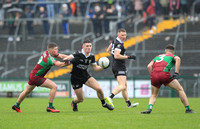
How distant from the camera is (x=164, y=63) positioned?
11.5 metres

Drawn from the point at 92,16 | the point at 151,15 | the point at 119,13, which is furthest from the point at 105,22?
the point at 151,15

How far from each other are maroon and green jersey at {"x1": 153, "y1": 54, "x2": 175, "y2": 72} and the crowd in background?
1442 centimetres

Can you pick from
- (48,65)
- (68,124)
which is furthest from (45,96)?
(68,124)

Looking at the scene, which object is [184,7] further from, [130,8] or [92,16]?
[92,16]

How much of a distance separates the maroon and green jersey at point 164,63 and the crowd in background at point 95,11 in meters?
14.4

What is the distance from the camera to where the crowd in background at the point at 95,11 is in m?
26.3

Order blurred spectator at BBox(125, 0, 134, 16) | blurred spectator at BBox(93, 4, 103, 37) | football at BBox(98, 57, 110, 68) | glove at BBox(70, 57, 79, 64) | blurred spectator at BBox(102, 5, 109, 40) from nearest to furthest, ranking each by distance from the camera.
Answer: football at BBox(98, 57, 110, 68) → glove at BBox(70, 57, 79, 64) → blurred spectator at BBox(102, 5, 109, 40) → blurred spectator at BBox(93, 4, 103, 37) → blurred spectator at BBox(125, 0, 134, 16)

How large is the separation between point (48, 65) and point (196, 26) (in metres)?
15.6

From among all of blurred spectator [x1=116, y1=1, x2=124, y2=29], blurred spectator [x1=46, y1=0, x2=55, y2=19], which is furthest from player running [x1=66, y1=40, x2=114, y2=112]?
blurred spectator [x1=46, y1=0, x2=55, y2=19]

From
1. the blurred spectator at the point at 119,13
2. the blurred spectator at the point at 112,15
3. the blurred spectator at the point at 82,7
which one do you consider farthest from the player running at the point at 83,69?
the blurred spectator at the point at 82,7

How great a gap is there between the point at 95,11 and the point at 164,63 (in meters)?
15.4

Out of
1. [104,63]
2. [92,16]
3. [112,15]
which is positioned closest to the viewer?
[104,63]

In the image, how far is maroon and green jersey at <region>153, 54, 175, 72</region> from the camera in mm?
11477

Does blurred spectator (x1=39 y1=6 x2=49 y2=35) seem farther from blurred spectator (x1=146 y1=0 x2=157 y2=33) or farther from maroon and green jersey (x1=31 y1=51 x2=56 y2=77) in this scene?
maroon and green jersey (x1=31 y1=51 x2=56 y2=77)
